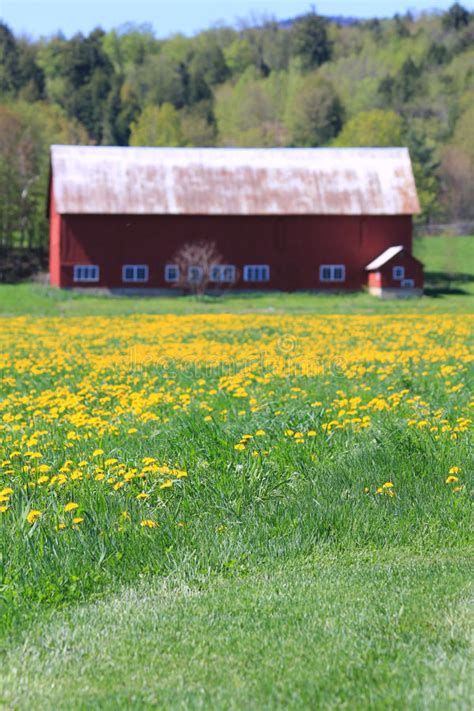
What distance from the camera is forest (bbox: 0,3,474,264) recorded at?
79188 millimetres

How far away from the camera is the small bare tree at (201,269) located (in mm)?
47438

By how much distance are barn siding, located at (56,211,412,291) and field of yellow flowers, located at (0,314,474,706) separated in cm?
3589

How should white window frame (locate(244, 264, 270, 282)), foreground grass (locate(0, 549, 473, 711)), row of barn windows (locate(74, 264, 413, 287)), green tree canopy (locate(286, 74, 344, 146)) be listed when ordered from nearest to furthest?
1. foreground grass (locate(0, 549, 473, 711))
2. row of barn windows (locate(74, 264, 413, 287))
3. white window frame (locate(244, 264, 270, 282))
4. green tree canopy (locate(286, 74, 344, 146))

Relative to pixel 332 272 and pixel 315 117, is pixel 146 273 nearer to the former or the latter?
pixel 332 272

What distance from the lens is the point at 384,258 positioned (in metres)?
48.1

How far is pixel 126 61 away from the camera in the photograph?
163 m

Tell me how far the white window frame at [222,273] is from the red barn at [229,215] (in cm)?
8

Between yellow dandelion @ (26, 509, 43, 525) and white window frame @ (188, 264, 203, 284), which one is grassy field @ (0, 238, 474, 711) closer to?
yellow dandelion @ (26, 509, 43, 525)

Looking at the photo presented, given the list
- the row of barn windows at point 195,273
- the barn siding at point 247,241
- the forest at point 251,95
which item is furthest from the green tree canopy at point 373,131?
the row of barn windows at point 195,273

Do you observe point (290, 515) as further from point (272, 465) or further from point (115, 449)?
point (115, 449)

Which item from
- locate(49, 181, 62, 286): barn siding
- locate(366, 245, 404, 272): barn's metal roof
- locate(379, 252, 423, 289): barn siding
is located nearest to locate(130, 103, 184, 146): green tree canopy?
locate(49, 181, 62, 286): barn siding

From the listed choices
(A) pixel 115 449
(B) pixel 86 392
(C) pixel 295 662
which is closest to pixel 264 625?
(C) pixel 295 662

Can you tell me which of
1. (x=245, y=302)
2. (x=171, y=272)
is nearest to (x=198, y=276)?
(x=171, y=272)

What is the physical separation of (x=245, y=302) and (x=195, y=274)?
6756 millimetres
